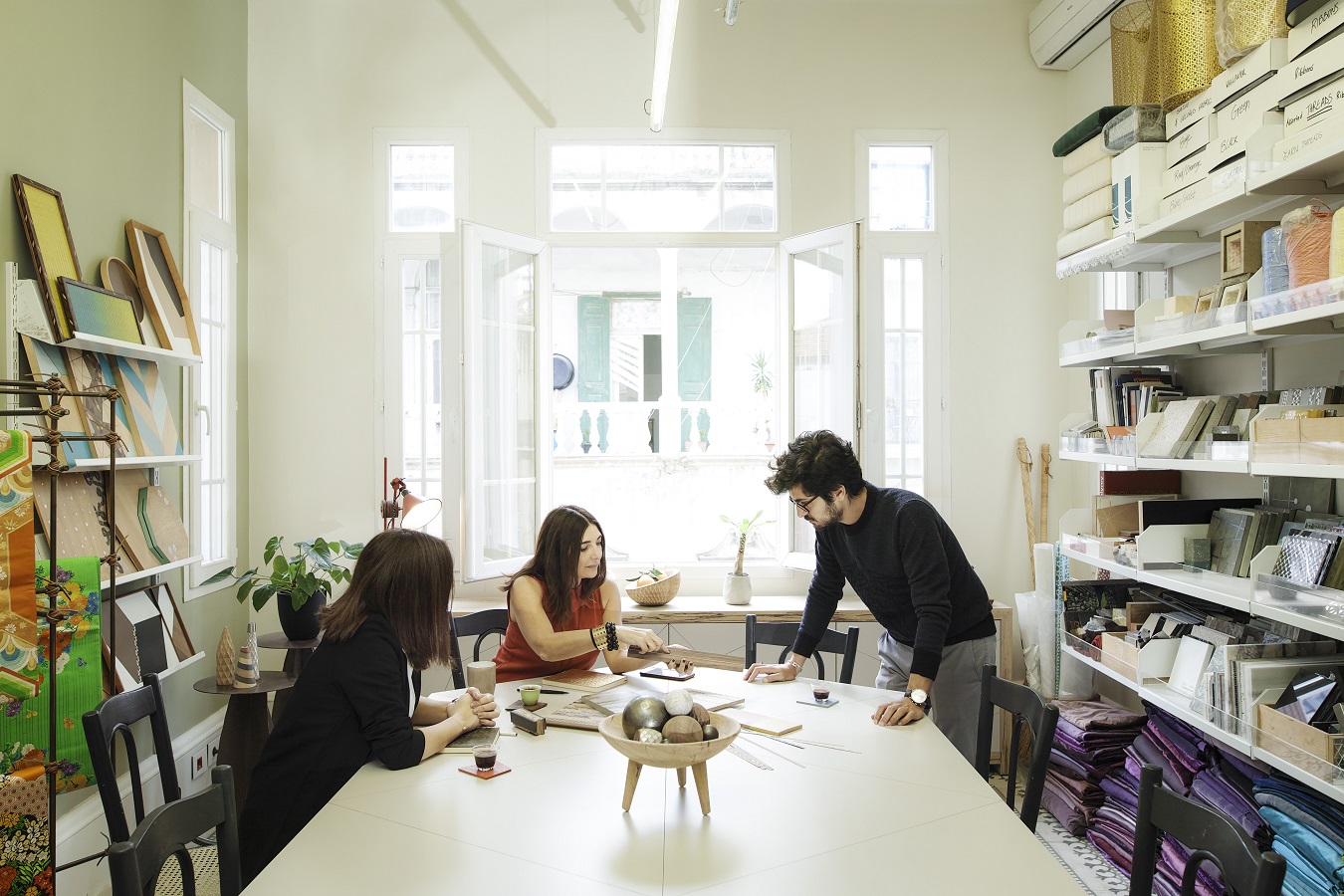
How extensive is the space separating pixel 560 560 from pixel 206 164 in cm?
284

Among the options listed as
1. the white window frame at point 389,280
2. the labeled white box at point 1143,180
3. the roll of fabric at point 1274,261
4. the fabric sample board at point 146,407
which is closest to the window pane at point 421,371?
the white window frame at point 389,280

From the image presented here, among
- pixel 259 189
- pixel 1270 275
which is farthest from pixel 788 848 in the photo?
pixel 259 189

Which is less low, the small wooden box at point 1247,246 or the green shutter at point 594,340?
the green shutter at point 594,340

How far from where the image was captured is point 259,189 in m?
4.75

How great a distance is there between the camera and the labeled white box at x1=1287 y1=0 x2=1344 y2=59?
2277 millimetres

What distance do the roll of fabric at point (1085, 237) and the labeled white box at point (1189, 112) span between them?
1.23 feet

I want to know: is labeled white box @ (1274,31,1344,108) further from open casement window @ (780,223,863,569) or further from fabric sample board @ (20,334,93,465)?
fabric sample board @ (20,334,93,465)

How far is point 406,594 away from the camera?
233cm

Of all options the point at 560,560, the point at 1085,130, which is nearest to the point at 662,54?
the point at 1085,130

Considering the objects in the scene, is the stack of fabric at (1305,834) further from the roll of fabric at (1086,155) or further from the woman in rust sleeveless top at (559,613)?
the roll of fabric at (1086,155)

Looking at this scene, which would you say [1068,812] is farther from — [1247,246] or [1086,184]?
[1086,184]

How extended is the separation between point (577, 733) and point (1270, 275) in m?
2.20

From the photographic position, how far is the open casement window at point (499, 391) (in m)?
4.35

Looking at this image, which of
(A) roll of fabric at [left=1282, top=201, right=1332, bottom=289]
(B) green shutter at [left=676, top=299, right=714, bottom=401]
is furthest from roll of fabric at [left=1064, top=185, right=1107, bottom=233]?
(B) green shutter at [left=676, top=299, right=714, bottom=401]
